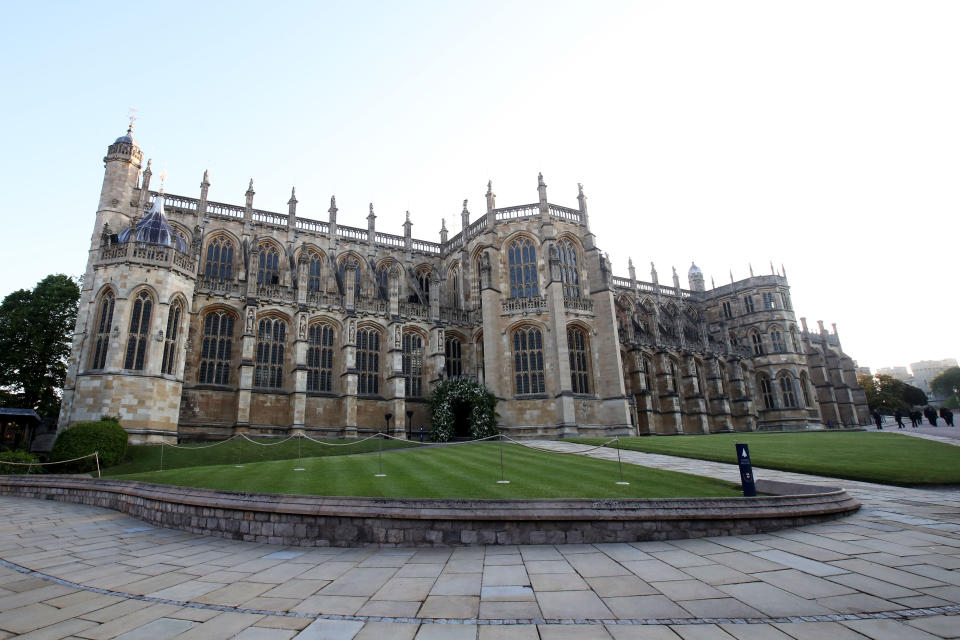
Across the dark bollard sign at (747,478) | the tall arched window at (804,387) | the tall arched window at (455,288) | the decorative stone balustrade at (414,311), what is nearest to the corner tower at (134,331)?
the decorative stone balustrade at (414,311)

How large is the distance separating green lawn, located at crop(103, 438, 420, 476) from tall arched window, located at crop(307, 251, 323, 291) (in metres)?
14.0

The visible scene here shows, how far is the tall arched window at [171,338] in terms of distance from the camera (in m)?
25.9

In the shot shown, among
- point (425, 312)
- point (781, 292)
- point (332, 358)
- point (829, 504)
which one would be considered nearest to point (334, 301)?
point (332, 358)

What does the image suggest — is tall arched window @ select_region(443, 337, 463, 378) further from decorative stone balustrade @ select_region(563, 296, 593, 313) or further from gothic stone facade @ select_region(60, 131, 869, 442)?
decorative stone balustrade @ select_region(563, 296, 593, 313)

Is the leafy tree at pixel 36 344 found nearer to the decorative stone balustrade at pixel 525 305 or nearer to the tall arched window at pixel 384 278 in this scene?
the tall arched window at pixel 384 278

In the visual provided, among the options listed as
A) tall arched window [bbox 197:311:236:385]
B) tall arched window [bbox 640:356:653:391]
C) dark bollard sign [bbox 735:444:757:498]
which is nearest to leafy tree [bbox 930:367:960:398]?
tall arched window [bbox 640:356:653:391]

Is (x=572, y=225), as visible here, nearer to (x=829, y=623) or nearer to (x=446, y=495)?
(x=446, y=495)

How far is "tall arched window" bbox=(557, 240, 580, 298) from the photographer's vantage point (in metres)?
35.8

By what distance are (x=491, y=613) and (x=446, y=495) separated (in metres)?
5.31

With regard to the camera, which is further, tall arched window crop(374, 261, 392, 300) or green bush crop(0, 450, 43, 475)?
tall arched window crop(374, 261, 392, 300)

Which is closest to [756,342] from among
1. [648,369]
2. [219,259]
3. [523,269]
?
[648,369]

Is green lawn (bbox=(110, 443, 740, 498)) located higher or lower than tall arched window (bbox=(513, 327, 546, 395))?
lower

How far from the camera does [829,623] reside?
16.1 feet

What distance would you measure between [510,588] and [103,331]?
27.5 m
